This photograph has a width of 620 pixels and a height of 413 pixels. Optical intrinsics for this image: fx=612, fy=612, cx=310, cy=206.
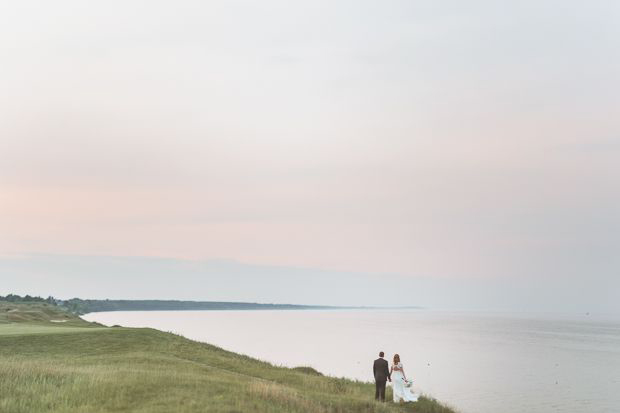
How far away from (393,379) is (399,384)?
0.60 meters

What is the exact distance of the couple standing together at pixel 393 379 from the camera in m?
30.9

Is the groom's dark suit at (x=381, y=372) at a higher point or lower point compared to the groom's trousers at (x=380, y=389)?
higher

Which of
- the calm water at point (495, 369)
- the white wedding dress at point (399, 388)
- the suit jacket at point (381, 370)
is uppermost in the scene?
the suit jacket at point (381, 370)

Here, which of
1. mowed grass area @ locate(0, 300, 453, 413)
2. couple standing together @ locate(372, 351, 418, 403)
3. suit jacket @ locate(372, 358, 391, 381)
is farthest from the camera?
couple standing together @ locate(372, 351, 418, 403)

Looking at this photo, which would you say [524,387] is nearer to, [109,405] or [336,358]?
[336,358]

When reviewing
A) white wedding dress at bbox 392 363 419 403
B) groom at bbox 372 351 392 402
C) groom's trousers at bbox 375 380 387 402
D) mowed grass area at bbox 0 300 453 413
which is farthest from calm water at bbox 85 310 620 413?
mowed grass area at bbox 0 300 453 413

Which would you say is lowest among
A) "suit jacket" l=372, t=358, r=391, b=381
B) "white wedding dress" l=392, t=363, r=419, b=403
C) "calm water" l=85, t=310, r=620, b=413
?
"calm water" l=85, t=310, r=620, b=413

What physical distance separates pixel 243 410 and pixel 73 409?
610 centimetres

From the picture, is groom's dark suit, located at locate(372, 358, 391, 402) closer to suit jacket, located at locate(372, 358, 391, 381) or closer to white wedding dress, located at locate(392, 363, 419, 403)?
suit jacket, located at locate(372, 358, 391, 381)

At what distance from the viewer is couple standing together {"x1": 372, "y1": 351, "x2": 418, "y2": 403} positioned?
30.9 metres

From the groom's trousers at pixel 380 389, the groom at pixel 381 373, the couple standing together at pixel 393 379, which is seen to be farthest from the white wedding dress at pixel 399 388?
the groom's trousers at pixel 380 389

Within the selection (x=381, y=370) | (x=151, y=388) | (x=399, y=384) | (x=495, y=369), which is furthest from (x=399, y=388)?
(x=495, y=369)

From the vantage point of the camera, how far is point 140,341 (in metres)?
43.4

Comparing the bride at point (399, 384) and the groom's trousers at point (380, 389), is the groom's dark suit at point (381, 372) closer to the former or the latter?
the groom's trousers at point (380, 389)
